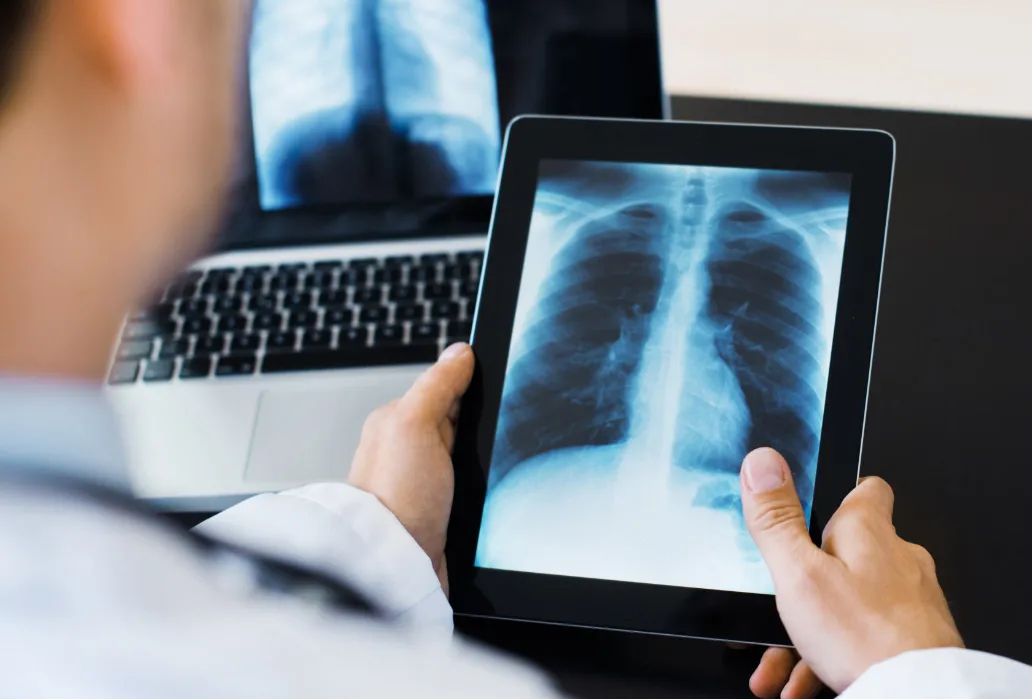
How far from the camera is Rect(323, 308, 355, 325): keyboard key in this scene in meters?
0.76

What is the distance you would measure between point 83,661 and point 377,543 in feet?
0.73

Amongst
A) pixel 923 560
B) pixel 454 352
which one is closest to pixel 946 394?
pixel 923 560

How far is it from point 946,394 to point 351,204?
1.78 ft

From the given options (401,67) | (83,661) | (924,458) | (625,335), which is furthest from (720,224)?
(83,661)

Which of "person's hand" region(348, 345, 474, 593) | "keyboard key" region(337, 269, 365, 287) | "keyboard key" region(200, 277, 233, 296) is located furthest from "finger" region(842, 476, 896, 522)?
"keyboard key" region(200, 277, 233, 296)

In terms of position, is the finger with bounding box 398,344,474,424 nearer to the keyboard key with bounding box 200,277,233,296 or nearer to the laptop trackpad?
the laptop trackpad

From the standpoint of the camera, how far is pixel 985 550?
0.59 metres

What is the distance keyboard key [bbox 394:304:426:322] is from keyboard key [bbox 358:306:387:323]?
0.01 meters

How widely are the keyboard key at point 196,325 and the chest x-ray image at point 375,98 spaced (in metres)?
0.14

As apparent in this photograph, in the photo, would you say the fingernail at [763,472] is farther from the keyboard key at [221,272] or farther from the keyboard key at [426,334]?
the keyboard key at [221,272]

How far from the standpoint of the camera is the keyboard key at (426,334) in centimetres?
73

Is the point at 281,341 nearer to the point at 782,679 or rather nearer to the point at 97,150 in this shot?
the point at 97,150

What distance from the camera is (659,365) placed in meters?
0.56

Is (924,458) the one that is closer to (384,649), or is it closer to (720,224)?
(720,224)
